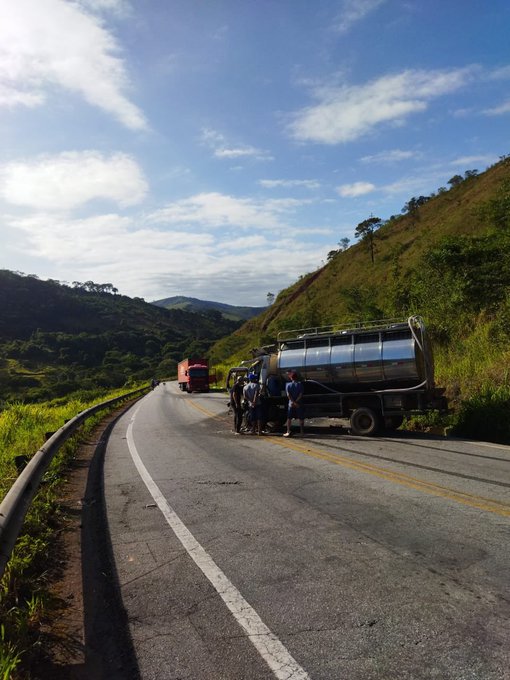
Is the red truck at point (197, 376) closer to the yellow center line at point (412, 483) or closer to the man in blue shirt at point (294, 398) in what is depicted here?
the man in blue shirt at point (294, 398)

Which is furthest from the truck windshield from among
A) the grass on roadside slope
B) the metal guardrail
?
the metal guardrail

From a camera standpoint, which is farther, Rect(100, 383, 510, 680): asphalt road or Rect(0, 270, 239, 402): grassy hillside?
Rect(0, 270, 239, 402): grassy hillside

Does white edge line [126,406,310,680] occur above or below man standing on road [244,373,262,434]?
below

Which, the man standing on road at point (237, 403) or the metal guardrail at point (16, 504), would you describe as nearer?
the metal guardrail at point (16, 504)

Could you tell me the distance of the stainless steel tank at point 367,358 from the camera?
12.7 metres

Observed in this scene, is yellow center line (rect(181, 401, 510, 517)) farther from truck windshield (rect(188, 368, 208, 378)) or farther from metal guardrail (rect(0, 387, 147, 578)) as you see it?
truck windshield (rect(188, 368, 208, 378))

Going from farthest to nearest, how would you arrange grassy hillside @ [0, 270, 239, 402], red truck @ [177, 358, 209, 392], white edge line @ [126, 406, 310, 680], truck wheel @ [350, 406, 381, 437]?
1. grassy hillside @ [0, 270, 239, 402]
2. red truck @ [177, 358, 209, 392]
3. truck wheel @ [350, 406, 381, 437]
4. white edge line @ [126, 406, 310, 680]

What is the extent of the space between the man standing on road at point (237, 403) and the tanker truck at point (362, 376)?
706mm

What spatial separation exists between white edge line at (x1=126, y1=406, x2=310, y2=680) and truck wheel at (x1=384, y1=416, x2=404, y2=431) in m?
8.09

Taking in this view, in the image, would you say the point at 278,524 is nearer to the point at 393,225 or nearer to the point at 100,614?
the point at 100,614

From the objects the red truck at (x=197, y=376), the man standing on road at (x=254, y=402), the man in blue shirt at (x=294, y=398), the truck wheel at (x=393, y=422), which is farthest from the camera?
the red truck at (x=197, y=376)

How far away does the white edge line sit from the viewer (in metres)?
2.86

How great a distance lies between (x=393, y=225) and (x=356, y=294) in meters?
43.2

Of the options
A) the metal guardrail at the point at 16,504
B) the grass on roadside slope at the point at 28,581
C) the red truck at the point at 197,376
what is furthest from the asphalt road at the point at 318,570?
the red truck at the point at 197,376
